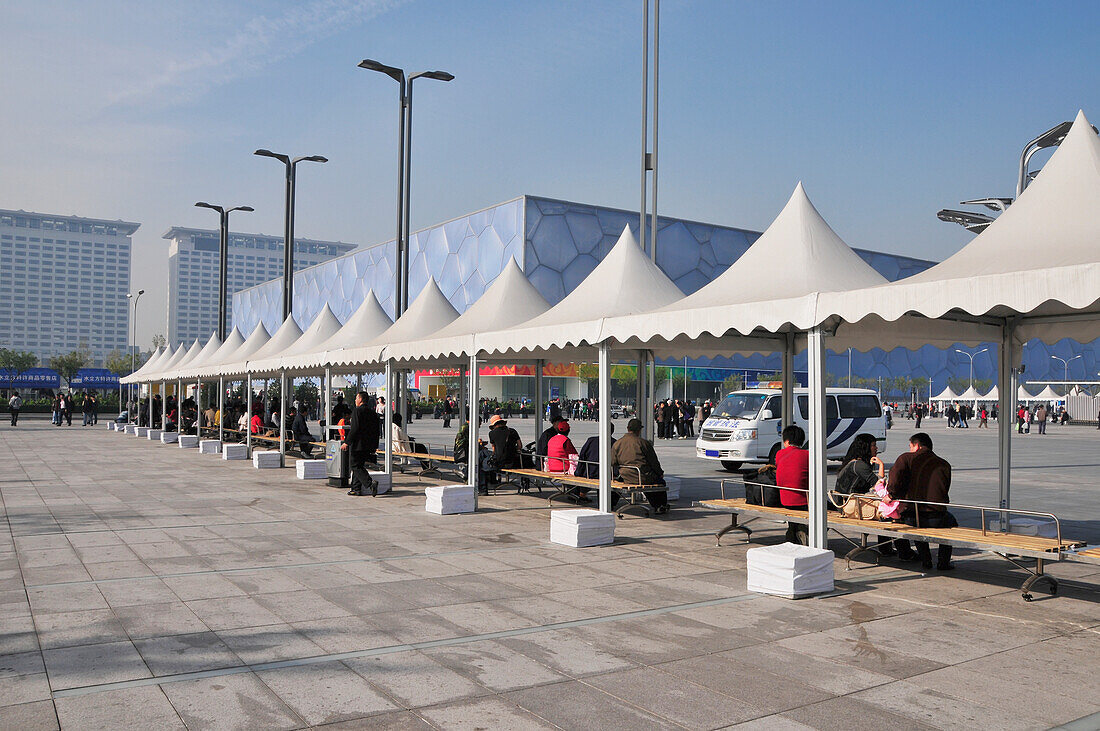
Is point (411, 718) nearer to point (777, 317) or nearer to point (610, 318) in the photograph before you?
point (777, 317)

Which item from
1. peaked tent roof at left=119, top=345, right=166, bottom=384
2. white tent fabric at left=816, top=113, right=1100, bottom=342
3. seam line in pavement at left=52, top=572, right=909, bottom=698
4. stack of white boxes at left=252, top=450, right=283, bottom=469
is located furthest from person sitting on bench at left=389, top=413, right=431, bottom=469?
peaked tent roof at left=119, top=345, right=166, bottom=384

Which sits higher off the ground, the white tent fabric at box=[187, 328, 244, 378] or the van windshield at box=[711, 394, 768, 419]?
the white tent fabric at box=[187, 328, 244, 378]

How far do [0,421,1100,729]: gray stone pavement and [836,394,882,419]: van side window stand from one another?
11.0 meters

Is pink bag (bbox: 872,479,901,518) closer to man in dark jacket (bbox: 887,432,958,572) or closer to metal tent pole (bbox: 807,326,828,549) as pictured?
man in dark jacket (bbox: 887,432,958,572)

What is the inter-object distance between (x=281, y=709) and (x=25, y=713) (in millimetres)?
1294

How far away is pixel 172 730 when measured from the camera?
4340 millimetres

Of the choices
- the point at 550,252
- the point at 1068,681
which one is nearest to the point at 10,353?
the point at 550,252

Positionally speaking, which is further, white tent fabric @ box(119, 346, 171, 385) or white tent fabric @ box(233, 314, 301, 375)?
white tent fabric @ box(119, 346, 171, 385)

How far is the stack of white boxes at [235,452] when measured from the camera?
2280 cm

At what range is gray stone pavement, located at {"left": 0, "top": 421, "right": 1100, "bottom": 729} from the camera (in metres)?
4.72

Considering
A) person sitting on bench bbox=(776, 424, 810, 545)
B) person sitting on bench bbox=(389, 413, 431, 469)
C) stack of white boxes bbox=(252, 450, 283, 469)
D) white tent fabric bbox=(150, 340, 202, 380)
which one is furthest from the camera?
white tent fabric bbox=(150, 340, 202, 380)

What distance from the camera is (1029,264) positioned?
263 inches

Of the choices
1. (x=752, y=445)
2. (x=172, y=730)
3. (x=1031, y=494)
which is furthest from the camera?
(x=752, y=445)

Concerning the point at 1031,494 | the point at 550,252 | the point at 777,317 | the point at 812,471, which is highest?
the point at 550,252
